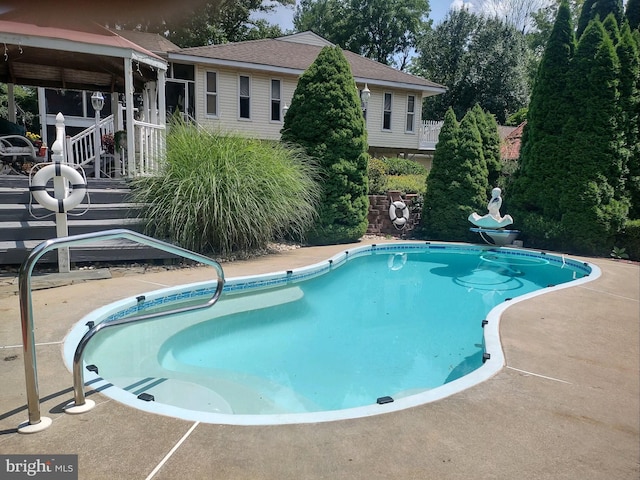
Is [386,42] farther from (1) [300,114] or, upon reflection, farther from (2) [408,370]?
(2) [408,370]

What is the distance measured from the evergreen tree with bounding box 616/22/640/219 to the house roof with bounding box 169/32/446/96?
8938 mm

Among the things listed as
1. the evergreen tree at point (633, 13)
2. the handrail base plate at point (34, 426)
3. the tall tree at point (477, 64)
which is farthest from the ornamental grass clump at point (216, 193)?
the tall tree at point (477, 64)

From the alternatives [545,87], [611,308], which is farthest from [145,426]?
[545,87]

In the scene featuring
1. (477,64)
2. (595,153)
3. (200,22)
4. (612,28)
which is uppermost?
(200,22)

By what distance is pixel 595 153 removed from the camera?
9289mm

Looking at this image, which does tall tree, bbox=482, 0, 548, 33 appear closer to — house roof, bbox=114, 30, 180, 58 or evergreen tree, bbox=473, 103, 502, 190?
house roof, bbox=114, 30, 180, 58

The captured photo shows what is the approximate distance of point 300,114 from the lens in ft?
31.0

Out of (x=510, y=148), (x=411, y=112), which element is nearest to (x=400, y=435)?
(x=510, y=148)

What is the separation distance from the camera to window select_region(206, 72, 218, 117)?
597 inches

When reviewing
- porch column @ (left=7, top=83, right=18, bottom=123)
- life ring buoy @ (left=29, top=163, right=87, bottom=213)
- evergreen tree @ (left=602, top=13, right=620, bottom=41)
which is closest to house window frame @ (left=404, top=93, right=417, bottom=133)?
evergreen tree @ (left=602, top=13, right=620, bottom=41)

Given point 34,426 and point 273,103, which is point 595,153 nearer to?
point 34,426

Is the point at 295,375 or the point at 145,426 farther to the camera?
the point at 295,375

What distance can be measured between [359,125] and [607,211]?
17.7 ft

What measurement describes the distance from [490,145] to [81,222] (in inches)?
359
